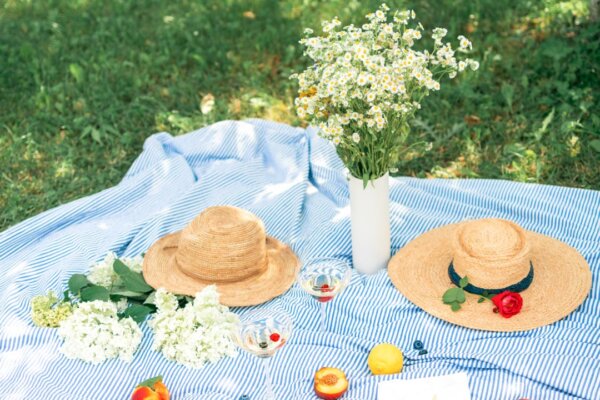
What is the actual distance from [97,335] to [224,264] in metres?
0.67

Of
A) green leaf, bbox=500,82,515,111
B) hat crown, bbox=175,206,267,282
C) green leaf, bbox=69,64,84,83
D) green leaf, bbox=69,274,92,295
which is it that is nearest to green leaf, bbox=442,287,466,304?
hat crown, bbox=175,206,267,282

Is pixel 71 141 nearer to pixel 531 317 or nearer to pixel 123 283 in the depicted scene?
pixel 123 283

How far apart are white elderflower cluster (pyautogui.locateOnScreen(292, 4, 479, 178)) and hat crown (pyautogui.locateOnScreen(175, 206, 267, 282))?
62 centimetres

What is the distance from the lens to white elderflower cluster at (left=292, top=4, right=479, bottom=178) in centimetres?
363

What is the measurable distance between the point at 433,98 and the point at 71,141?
2615mm

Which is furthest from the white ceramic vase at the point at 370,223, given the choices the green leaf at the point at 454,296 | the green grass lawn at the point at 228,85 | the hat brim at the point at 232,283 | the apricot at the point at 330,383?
the green grass lawn at the point at 228,85

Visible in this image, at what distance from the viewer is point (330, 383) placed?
357 centimetres

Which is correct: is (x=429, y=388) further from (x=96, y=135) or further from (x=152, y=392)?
(x=96, y=135)

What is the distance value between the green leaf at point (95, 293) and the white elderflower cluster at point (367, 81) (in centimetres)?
128

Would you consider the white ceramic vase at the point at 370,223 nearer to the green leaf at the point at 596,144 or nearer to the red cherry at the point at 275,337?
the red cherry at the point at 275,337

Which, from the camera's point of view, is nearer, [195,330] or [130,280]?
[195,330]

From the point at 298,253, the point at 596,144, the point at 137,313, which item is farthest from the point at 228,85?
the point at 137,313

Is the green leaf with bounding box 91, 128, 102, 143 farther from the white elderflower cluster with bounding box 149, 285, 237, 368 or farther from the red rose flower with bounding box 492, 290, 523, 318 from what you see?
the red rose flower with bounding box 492, 290, 523, 318

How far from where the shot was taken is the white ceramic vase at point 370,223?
4078 mm
